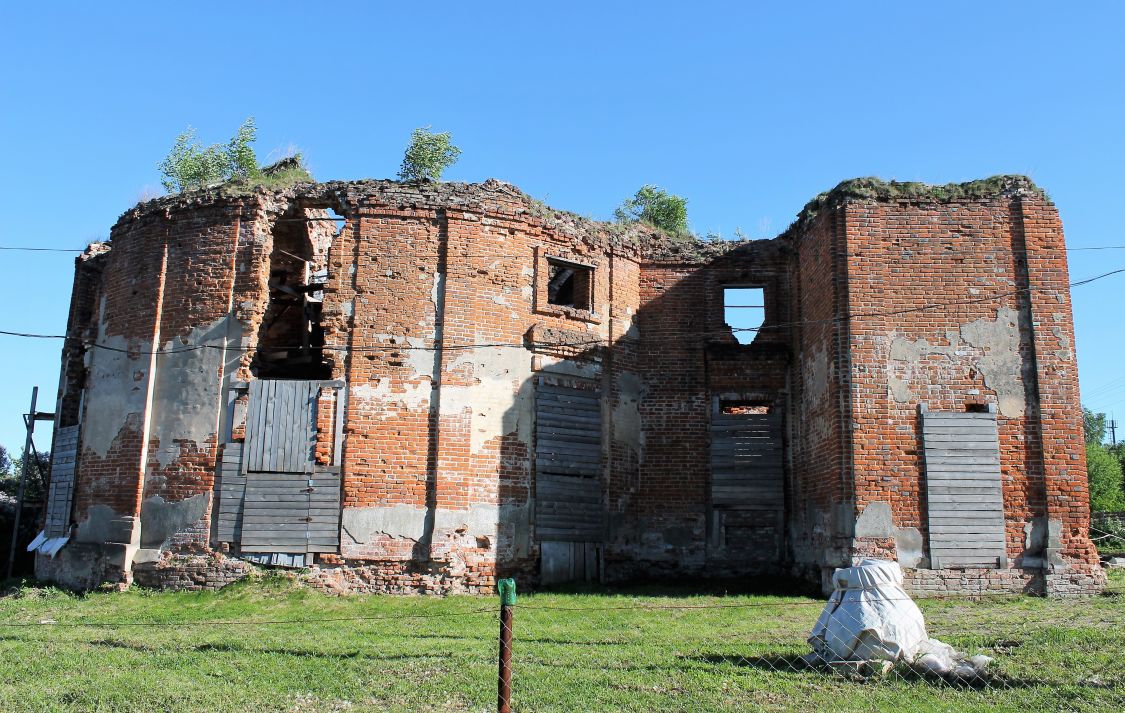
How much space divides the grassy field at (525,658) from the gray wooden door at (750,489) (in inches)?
121

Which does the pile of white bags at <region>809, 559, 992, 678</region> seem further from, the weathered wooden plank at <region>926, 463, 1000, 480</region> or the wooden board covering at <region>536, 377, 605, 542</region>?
the wooden board covering at <region>536, 377, 605, 542</region>

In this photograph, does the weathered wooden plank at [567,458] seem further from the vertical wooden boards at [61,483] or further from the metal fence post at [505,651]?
the metal fence post at [505,651]

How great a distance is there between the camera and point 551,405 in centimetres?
1450

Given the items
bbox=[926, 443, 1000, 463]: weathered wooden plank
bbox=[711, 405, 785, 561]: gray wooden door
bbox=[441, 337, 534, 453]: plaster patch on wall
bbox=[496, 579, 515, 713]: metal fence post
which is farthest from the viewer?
bbox=[711, 405, 785, 561]: gray wooden door

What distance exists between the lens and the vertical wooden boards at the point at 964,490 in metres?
12.3

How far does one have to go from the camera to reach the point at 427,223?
565 inches

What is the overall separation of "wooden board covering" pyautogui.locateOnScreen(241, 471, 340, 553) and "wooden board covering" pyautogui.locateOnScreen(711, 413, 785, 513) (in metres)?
6.21

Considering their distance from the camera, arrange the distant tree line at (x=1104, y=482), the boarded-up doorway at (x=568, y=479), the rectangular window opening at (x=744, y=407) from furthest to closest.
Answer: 1. the distant tree line at (x=1104, y=482)
2. the rectangular window opening at (x=744, y=407)
3. the boarded-up doorway at (x=568, y=479)

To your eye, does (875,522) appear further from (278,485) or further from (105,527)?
(105,527)

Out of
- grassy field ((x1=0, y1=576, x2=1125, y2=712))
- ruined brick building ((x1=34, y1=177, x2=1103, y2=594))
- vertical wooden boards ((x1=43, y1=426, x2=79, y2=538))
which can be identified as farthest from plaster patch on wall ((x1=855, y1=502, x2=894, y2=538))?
vertical wooden boards ((x1=43, y1=426, x2=79, y2=538))

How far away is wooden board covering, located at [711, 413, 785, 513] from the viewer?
49.5 ft

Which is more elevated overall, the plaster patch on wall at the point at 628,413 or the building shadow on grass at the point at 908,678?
the plaster patch on wall at the point at 628,413

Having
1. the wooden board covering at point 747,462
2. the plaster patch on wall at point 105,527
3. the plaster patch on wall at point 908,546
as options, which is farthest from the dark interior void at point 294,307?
the plaster patch on wall at point 908,546

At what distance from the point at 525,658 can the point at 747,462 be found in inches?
305
